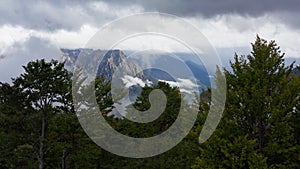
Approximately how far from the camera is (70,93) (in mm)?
32531

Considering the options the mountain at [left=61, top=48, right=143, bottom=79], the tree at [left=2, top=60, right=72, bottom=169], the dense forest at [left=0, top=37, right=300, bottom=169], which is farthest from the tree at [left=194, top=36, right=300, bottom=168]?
the tree at [left=2, top=60, right=72, bottom=169]

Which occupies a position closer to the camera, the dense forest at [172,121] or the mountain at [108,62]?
the dense forest at [172,121]

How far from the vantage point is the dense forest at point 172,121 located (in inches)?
725

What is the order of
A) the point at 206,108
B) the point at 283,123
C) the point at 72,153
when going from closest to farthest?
the point at 283,123 < the point at 206,108 < the point at 72,153

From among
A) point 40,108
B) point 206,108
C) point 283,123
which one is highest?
point 40,108

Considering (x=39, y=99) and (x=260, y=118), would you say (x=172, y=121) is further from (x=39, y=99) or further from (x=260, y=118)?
(x=260, y=118)

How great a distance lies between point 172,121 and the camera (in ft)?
117

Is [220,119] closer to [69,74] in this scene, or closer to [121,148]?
[121,148]

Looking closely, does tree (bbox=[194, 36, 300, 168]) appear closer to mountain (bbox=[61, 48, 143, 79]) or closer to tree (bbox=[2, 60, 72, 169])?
mountain (bbox=[61, 48, 143, 79])

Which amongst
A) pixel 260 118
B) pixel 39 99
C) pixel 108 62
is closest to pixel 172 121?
pixel 108 62

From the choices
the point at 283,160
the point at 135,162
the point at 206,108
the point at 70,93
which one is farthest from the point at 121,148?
the point at 283,160

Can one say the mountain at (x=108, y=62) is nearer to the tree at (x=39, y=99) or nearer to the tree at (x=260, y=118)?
the tree at (x=39, y=99)

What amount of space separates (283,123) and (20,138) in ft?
62.7

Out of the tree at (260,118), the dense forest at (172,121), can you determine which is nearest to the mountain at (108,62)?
the dense forest at (172,121)
